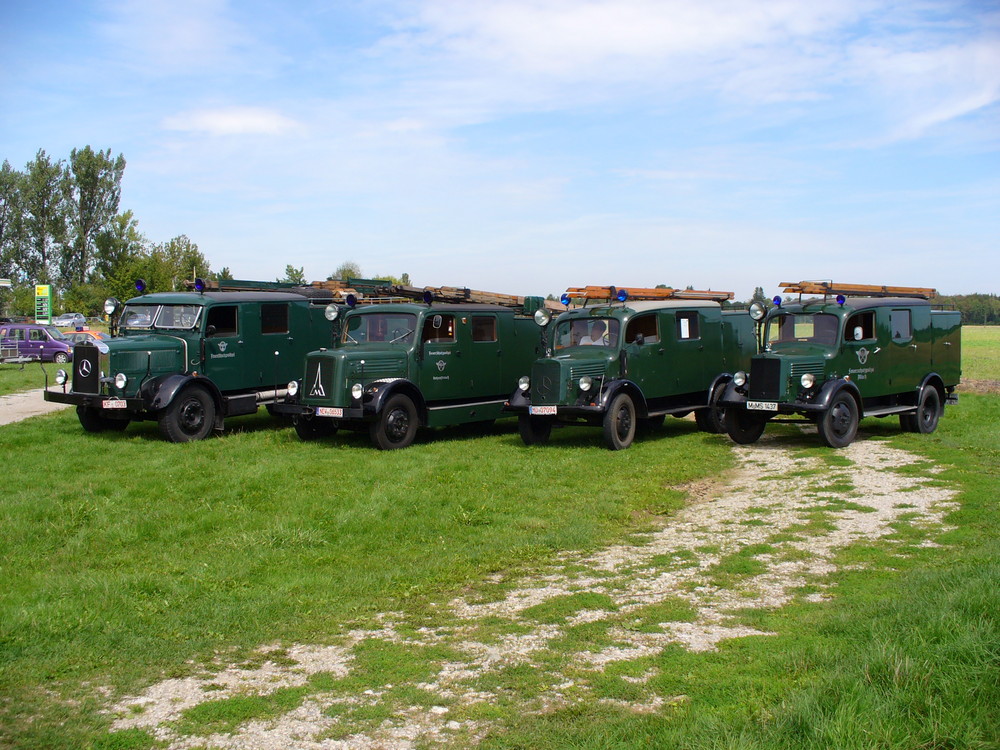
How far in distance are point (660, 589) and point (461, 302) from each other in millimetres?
10067

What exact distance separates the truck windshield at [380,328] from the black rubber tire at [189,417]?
2.45 m

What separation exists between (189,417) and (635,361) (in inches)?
283

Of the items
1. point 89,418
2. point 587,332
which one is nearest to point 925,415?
point 587,332

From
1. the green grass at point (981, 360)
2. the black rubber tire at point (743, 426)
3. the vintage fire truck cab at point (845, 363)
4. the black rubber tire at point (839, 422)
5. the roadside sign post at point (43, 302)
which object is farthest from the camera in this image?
the roadside sign post at point (43, 302)

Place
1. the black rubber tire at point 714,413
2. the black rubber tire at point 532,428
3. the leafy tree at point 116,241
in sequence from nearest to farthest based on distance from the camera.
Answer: the black rubber tire at point 532,428, the black rubber tire at point 714,413, the leafy tree at point 116,241

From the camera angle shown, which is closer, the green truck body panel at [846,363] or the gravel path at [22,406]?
the green truck body panel at [846,363]

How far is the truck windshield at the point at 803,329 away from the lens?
14.4 metres

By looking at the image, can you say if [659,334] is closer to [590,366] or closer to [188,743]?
[590,366]

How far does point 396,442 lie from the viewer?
1459 centimetres

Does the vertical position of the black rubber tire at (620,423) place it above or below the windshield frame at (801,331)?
below

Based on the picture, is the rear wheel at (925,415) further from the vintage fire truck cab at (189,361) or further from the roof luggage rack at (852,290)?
the vintage fire truck cab at (189,361)

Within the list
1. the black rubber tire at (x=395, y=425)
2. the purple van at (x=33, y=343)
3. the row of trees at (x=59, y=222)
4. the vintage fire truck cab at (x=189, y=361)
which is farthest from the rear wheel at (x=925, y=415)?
the row of trees at (x=59, y=222)

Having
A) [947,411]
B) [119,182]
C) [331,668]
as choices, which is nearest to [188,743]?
[331,668]

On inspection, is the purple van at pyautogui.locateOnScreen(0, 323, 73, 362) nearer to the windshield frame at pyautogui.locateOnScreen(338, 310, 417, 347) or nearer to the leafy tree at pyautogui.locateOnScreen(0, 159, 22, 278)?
the windshield frame at pyautogui.locateOnScreen(338, 310, 417, 347)
